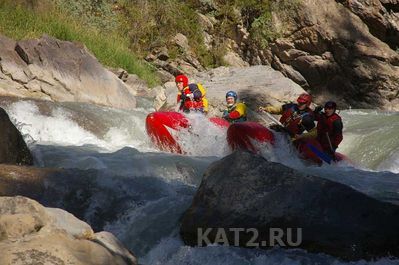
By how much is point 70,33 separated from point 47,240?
31.3 ft

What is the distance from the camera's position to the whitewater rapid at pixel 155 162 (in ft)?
11.2

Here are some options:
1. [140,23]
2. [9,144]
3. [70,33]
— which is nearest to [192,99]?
[9,144]

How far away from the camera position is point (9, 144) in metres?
4.76

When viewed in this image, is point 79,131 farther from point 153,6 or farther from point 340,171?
point 153,6

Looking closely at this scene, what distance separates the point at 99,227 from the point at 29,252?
1498 mm

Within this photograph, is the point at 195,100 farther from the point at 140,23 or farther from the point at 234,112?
the point at 140,23

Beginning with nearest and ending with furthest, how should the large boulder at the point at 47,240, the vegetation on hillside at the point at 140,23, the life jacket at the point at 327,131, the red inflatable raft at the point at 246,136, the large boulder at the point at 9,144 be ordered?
the large boulder at the point at 47,240 < the large boulder at the point at 9,144 < the red inflatable raft at the point at 246,136 < the life jacket at the point at 327,131 < the vegetation on hillside at the point at 140,23

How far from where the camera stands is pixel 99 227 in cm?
375

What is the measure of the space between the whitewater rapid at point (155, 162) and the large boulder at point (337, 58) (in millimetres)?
3931

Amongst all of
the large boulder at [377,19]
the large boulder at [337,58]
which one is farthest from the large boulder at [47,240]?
the large boulder at [377,19]

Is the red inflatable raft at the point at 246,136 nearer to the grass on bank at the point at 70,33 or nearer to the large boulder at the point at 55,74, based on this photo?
the large boulder at the point at 55,74

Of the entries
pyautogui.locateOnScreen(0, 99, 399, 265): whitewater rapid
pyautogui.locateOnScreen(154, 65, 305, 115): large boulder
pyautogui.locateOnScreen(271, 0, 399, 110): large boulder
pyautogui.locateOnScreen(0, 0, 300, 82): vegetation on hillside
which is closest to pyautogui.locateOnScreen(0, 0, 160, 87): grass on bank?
pyautogui.locateOnScreen(0, 0, 300, 82): vegetation on hillside

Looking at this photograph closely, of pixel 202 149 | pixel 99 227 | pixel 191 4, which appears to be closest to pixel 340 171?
pixel 202 149

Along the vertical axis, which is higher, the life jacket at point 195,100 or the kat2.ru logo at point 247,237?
the kat2.ru logo at point 247,237
